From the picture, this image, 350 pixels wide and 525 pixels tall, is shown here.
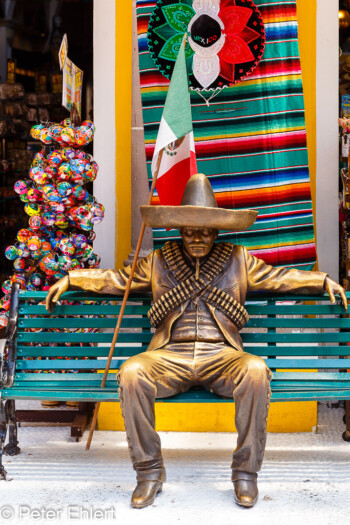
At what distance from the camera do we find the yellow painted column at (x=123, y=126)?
602cm

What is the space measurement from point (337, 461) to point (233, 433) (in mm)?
825

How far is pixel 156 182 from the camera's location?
16.0 feet

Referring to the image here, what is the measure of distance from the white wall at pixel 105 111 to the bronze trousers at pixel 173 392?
2141 millimetres

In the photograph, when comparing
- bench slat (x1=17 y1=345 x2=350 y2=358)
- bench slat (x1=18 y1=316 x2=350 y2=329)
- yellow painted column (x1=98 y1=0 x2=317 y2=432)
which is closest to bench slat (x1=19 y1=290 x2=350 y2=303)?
bench slat (x1=18 y1=316 x2=350 y2=329)

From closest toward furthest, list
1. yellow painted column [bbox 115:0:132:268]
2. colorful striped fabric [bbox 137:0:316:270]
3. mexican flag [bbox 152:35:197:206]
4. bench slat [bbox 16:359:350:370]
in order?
mexican flag [bbox 152:35:197:206]
bench slat [bbox 16:359:350:370]
colorful striped fabric [bbox 137:0:316:270]
yellow painted column [bbox 115:0:132:268]

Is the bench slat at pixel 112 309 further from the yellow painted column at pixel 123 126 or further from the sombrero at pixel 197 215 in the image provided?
the yellow painted column at pixel 123 126

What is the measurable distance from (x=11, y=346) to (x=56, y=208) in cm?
101

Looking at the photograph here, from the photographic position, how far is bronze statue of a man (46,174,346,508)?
3.98 m

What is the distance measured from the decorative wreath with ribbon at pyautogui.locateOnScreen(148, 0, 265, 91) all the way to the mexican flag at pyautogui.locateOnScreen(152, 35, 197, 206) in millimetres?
928

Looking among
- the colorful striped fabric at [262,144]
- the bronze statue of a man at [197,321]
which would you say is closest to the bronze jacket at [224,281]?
the bronze statue of a man at [197,321]

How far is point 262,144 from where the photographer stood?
5531mm

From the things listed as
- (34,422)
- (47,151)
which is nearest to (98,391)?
(34,422)

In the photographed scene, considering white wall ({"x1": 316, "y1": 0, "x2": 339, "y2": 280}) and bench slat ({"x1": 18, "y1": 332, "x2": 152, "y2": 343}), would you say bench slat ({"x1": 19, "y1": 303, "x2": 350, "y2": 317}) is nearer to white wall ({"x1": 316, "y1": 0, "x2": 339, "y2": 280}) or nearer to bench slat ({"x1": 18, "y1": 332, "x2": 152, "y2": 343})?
bench slat ({"x1": 18, "y1": 332, "x2": 152, "y2": 343})

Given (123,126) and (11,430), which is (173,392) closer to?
(11,430)
